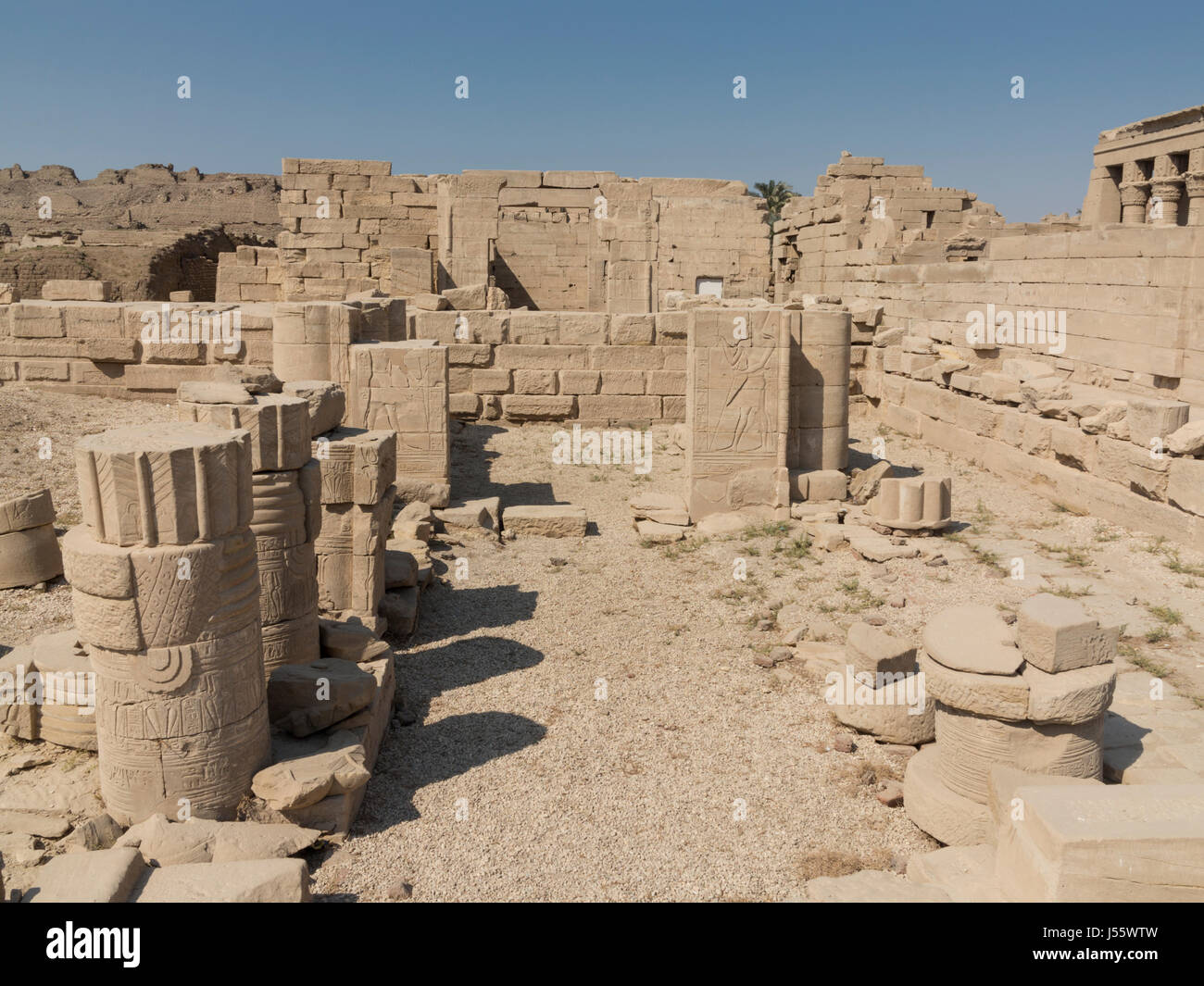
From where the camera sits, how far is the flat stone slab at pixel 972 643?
14.7 ft

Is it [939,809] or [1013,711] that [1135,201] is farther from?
[939,809]

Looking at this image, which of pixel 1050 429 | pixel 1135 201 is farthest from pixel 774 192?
pixel 1050 429

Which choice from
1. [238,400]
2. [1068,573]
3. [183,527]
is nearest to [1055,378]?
[1068,573]

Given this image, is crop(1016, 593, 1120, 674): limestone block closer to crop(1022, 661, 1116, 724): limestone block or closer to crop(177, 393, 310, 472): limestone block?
crop(1022, 661, 1116, 724): limestone block

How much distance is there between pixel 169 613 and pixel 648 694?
9.68 ft

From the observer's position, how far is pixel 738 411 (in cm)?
→ 918

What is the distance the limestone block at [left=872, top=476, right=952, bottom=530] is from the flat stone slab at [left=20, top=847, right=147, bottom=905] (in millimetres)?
6859

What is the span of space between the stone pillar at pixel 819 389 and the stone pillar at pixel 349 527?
4.52 metres

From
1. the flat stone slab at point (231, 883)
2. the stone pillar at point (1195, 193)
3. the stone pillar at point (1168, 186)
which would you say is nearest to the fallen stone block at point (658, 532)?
the flat stone slab at point (231, 883)

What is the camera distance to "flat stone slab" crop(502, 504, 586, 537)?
9.23 m

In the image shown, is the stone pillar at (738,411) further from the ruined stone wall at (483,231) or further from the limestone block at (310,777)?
the ruined stone wall at (483,231)

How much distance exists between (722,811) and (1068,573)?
441 cm

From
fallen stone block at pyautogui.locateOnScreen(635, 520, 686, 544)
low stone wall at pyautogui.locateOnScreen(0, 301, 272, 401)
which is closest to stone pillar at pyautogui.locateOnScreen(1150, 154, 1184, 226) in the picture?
fallen stone block at pyautogui.locateOnScreen(635, 520, 686, 544)

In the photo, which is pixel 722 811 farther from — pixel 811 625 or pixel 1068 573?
pixel 1068 573
